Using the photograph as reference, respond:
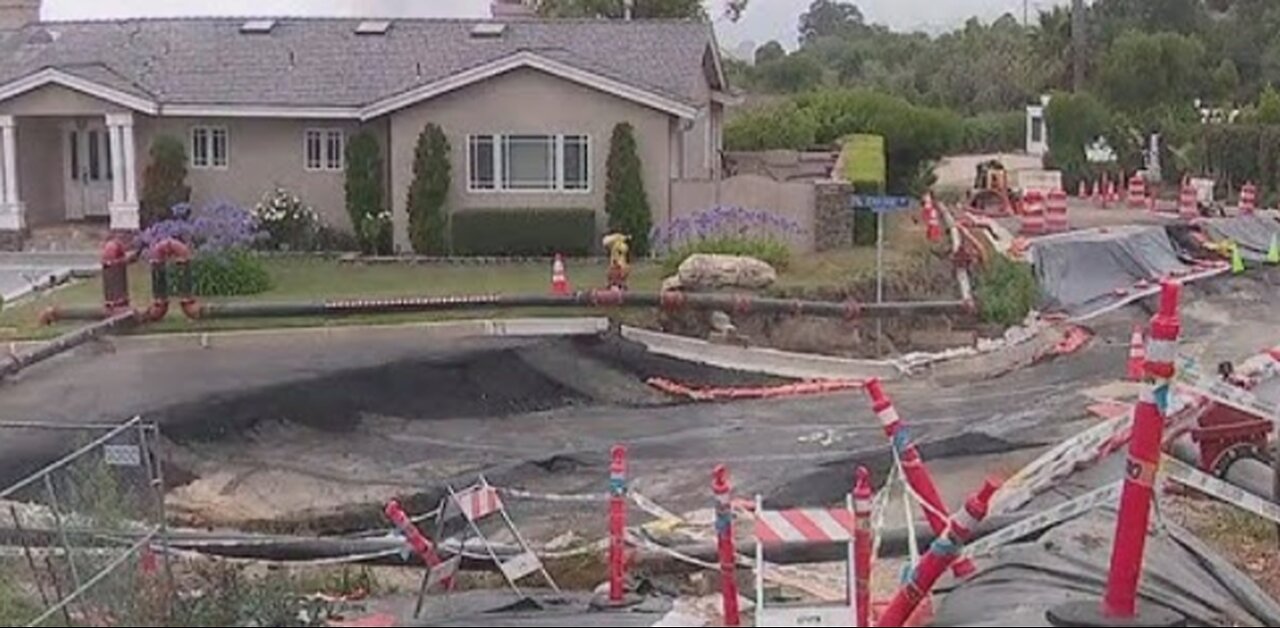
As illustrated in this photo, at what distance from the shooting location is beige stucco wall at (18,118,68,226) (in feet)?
113

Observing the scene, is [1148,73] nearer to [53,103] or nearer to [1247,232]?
[1247,232]

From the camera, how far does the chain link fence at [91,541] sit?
29.1ft

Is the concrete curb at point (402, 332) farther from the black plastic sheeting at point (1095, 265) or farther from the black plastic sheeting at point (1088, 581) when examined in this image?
the black plastic sheeting at point (1088, 581)

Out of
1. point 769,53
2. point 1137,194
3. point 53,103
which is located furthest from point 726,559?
point 769,53

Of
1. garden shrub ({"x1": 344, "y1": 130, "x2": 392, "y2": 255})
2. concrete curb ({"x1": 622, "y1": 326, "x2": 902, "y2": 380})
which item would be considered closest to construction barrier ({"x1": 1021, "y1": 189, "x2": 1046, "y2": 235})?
concrete curb ({"x1": 622, "y1": 326, "x2": 902, "y2": 380})

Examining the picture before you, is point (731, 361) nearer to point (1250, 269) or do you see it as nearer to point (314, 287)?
point (314, 287)

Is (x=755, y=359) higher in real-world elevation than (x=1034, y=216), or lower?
lower

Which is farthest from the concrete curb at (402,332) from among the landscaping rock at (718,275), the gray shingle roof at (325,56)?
the gray shingle roof at (325,56)

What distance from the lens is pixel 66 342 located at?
21.5 metres

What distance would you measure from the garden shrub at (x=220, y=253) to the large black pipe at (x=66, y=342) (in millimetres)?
3248

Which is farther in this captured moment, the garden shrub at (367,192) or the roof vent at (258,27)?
the roof vent at (258,27)

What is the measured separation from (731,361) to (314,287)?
7.01 metres

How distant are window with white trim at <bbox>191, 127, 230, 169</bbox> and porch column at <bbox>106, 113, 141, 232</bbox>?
3.54 feet

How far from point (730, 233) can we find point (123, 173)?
37.1ft
